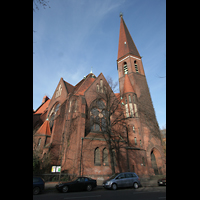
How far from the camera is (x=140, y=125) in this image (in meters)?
23.5

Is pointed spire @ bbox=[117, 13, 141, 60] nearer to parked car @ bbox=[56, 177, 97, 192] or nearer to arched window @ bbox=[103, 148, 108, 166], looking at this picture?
arched window @ bbox=[103, 148, 108, 166]

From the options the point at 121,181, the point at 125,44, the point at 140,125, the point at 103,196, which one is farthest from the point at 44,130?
the point at 125,44

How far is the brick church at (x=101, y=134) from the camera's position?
53.5 feet

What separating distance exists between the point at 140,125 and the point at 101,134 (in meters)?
8.16

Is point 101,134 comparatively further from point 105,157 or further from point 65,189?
point 65,189

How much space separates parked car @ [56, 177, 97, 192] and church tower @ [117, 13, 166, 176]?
9012 millimetres

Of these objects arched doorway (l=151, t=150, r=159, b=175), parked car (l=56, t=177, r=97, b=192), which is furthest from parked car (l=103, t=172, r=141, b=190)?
arched doorway (l=151, t=150, r=159, b=175)

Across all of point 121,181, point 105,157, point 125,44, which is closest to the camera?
point 121,181

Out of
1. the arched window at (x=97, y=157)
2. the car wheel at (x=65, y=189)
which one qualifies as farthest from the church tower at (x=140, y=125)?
the car wheel at (x=65, y=189)

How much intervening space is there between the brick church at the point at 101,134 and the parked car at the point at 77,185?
3843 mm
